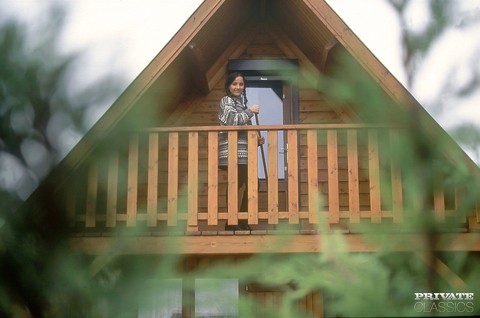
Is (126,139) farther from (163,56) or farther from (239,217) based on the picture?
(163,56)

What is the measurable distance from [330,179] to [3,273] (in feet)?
17.4

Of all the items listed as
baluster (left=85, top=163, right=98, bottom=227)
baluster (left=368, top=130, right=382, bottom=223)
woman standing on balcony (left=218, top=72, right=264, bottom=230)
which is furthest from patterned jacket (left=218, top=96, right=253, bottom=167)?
baluster (left=85, top=163, right=98, bottom=227)

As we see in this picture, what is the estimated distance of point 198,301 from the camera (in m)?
2.98

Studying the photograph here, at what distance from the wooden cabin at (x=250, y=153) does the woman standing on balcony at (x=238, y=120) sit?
0.83 ft

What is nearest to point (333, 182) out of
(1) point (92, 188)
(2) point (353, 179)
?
(2) point (353, 179)

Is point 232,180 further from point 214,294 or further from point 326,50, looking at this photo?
point 214,294

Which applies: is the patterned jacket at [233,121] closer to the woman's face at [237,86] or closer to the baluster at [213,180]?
the woman's face at [237,86]

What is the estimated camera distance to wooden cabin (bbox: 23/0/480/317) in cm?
290

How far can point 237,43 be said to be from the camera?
33.0 feet

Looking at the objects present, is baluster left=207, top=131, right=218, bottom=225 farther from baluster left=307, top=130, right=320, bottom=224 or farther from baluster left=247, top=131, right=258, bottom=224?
baluster left=307, top=130, right=320, bottom=224

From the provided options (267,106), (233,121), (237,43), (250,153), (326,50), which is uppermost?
(237,43)

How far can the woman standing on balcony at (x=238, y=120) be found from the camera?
7914mm

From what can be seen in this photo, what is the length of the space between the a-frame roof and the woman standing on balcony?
1.97 feet

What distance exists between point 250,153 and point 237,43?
2.89 metres
